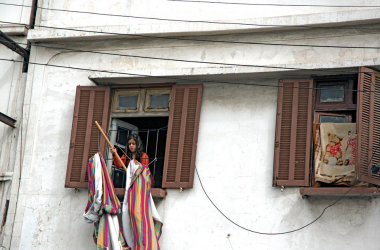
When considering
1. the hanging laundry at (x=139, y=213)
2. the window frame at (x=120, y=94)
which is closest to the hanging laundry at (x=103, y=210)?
the hanging laundry at (x=139, y=213)

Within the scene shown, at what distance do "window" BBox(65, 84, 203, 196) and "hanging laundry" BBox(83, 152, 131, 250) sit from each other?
493 mm

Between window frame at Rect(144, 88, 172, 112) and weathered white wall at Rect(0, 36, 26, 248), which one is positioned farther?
weathered white wall at Rect(0, 36, 26, 248)

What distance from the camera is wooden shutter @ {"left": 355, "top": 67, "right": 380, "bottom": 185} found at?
8469mm

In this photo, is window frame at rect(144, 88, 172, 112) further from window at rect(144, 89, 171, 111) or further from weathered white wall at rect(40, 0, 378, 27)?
weathered white wall at rect(40, 0, 378, 27)

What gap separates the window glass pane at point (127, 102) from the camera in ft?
32.9

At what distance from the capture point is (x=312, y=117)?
9164 millimetres

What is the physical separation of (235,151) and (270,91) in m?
0.98

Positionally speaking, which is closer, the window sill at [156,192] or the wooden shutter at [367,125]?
the wooden shutter at [367,125]

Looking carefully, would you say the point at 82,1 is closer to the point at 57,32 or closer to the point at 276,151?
the point at 57,32

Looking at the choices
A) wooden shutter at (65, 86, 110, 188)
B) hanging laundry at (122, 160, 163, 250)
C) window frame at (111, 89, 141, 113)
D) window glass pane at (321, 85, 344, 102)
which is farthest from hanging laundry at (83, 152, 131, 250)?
window glass pane at (321, 85, 344, 102)

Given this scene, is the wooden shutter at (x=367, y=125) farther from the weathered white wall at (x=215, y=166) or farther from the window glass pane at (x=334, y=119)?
the window glass pane at (x=334, y=119)

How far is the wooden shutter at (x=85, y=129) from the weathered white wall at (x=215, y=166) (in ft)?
0.69

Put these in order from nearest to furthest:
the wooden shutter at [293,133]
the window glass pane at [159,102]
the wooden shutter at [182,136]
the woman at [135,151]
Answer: the wooden shutter at [293,133]
the wooden shutter at [182,136]
the woman at [135,151]
the window glass pane at [159,102]

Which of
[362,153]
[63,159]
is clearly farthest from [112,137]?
[362,153]
